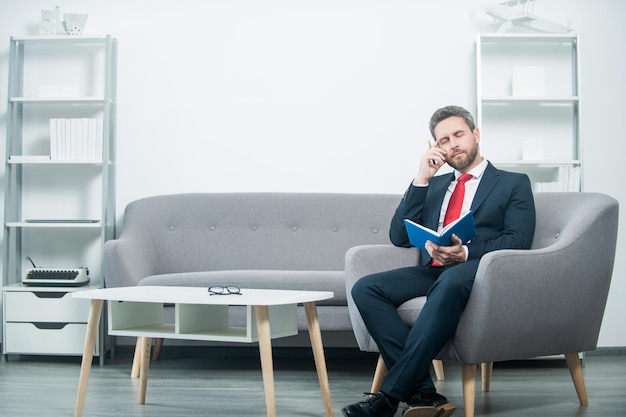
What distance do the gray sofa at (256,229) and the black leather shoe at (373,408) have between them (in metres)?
1.71

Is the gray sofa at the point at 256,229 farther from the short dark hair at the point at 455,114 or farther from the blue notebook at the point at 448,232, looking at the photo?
the blue notebook at the point at 448,232

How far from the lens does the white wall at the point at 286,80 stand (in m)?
4.45

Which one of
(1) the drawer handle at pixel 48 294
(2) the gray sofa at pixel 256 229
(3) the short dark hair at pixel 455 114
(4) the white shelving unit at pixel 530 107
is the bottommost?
(1) the drawer handle at pixel 48 294

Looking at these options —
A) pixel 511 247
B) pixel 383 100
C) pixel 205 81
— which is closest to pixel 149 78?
pixel 205 81

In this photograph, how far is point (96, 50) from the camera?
454 cm

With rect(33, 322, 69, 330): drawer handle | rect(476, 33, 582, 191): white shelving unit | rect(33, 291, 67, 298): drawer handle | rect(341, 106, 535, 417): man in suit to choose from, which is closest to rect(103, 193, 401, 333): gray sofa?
rect(33, 291, 67, 298): drawer handle

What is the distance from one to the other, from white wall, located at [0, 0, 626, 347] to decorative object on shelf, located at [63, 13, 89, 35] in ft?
0.70

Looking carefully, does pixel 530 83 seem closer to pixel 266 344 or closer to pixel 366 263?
pixel 366 263

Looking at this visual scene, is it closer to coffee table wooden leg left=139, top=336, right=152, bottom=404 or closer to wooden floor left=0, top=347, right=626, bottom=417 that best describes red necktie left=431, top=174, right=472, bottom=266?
wooden floor left=0, top=347, right=626, bottom=417

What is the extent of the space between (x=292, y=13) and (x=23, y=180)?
74.9 inches

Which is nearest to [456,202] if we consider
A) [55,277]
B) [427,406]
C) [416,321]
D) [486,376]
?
[416,321]

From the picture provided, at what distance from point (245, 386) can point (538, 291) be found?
1387mm

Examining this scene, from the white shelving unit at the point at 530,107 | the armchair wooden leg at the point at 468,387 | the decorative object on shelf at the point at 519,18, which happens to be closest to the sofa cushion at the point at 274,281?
the armchair wooden leg at the point at 468,387

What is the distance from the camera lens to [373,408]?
2.46m
